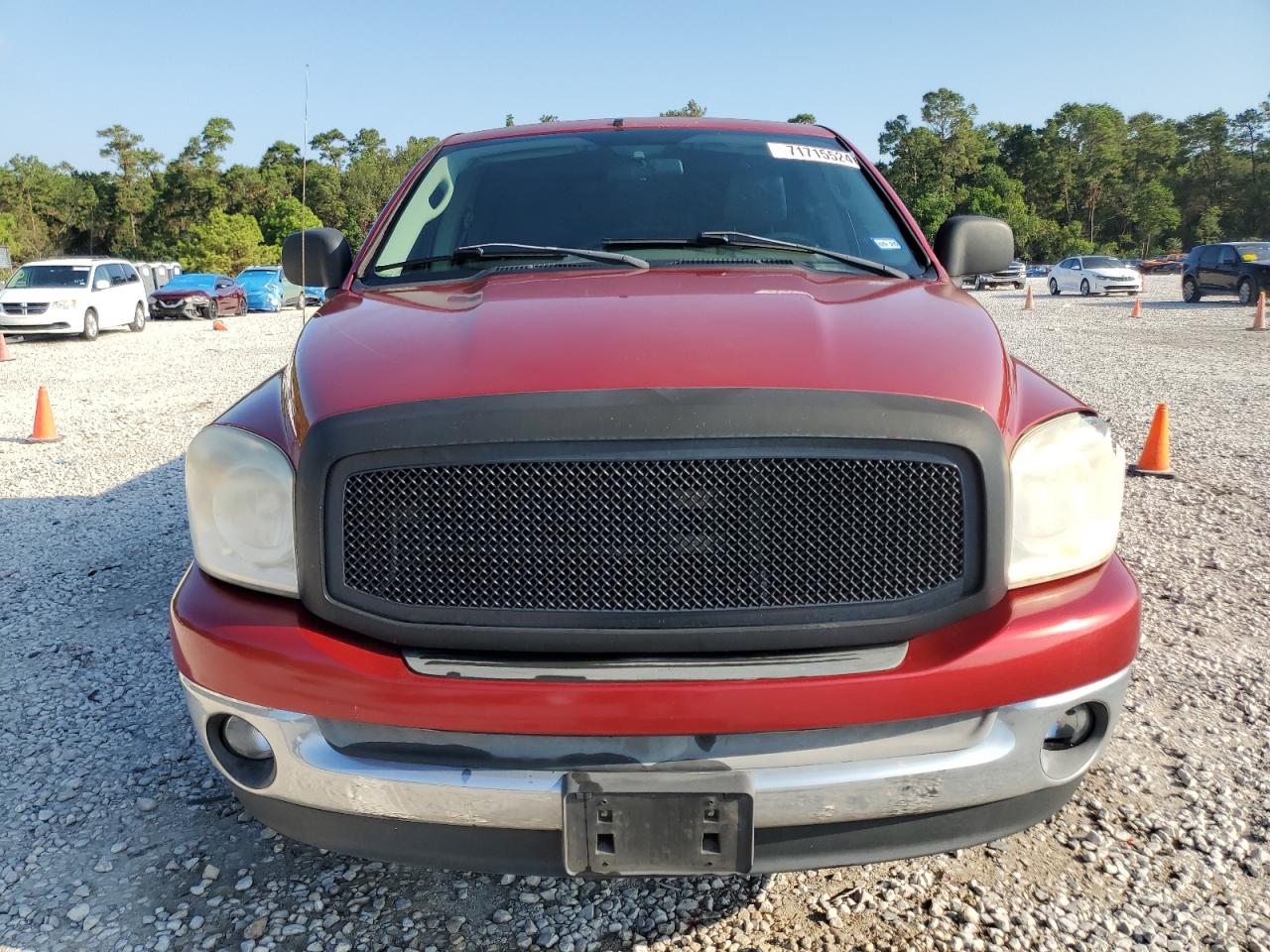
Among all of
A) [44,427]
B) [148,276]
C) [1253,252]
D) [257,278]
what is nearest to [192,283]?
[148,276]

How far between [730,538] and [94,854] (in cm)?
193

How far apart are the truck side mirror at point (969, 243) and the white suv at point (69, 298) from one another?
2051cm

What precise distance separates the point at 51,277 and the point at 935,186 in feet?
338

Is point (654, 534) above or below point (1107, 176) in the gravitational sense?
below

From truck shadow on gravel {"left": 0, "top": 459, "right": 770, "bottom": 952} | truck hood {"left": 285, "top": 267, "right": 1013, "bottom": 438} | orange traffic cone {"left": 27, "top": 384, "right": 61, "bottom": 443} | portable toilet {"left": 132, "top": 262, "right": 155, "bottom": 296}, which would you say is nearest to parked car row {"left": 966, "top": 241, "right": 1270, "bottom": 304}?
orange traffic cone {"left": 27, "top": 384, "right": 61, "bottom": 443}

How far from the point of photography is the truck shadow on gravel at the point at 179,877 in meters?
2.18

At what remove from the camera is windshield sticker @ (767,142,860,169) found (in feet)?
10.6

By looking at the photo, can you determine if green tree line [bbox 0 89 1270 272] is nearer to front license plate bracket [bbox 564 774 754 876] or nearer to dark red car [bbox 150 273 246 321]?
dark red car [bbox 150 273 246 321]

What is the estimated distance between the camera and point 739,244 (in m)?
2.78

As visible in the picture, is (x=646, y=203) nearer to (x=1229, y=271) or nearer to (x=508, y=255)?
(x=508, y=255)

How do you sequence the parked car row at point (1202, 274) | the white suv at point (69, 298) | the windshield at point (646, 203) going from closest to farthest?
the windshield at point (646, 203)
the white suv at point (69, 298)
the parked car row at point (1202, 274)

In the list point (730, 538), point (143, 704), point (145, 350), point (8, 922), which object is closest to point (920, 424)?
point (730, 538)

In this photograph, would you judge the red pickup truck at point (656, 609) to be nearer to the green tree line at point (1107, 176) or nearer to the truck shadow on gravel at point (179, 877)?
the truck shadow on gravel at point (179, 877)

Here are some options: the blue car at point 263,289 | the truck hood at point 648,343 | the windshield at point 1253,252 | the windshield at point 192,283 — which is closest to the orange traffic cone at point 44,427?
the truck hood at point 648,343
